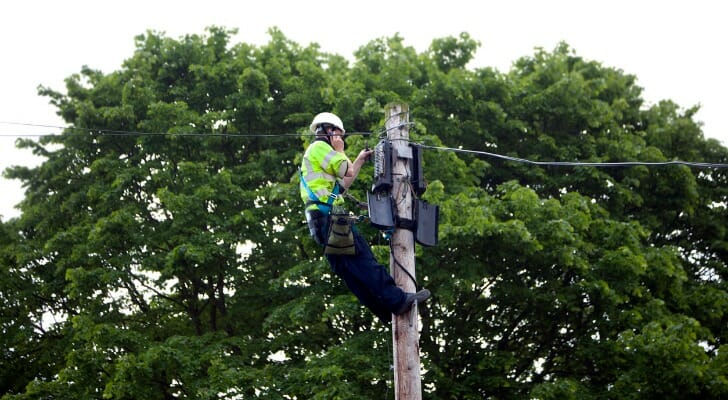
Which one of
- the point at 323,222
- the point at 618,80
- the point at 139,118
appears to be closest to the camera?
the point at 323,222

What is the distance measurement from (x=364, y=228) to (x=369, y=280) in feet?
23.1

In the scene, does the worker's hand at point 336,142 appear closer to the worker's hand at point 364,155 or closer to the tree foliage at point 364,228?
the worker's hand at point 364,155

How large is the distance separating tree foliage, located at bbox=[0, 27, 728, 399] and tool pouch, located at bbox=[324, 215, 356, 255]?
5709 mm

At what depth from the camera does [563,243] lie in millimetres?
14555

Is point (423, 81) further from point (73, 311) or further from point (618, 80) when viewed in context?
point (73, 311)

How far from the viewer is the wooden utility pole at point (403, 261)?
7359 mm

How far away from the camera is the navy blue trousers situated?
7.45 metres

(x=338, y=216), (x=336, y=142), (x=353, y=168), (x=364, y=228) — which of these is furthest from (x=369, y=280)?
(x=364, y=228)

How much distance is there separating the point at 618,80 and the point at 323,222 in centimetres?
1336

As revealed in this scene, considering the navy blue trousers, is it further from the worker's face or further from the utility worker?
the worker's face

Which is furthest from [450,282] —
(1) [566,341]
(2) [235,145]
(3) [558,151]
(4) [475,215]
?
(2) [235,145]

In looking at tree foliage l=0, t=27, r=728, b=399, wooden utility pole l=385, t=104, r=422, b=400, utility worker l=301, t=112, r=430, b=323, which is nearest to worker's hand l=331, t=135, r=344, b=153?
utility worker l=301, t=112, r=430, b=323

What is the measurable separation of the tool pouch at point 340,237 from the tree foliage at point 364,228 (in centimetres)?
571

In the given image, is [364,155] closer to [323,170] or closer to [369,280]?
[323,170]
